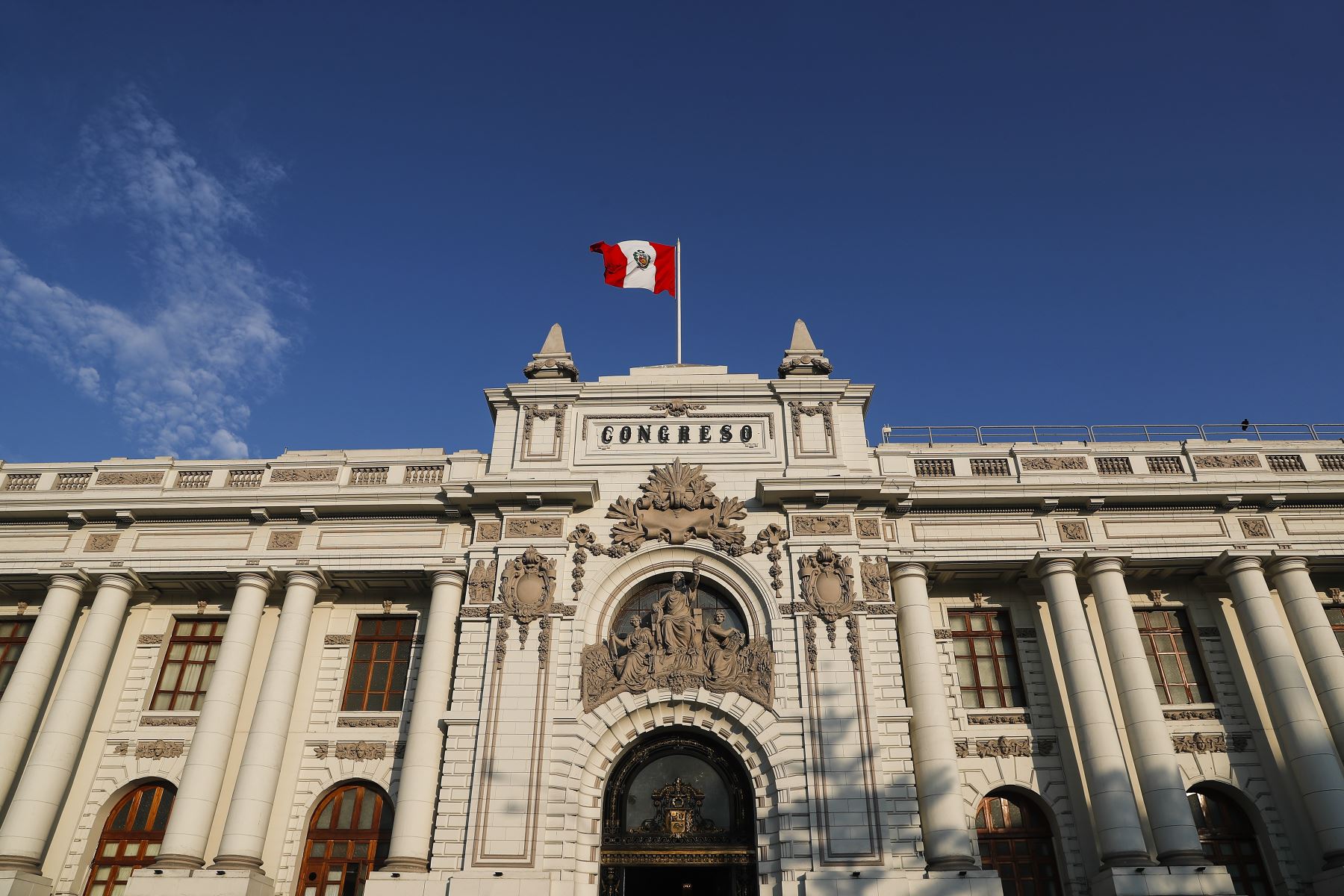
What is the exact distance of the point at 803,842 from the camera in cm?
2072

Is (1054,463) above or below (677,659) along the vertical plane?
above

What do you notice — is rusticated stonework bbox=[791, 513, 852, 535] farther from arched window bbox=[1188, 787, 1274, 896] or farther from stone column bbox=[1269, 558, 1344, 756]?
stone column bbox=[1269, 558, 1344, 756]

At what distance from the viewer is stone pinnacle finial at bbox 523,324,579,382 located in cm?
2733

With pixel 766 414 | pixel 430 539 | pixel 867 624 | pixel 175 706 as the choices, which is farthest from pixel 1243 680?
pixel 175 706

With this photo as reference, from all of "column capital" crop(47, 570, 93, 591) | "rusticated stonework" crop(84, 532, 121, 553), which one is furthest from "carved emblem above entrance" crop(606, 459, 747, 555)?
"column capital" crop(47, 570, 93, 591)

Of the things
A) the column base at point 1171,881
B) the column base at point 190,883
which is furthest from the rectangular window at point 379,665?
the column base at point 1171,881

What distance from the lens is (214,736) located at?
22.8 meters

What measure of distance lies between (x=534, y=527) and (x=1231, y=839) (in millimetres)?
19139

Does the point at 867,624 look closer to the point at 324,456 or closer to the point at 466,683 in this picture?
the point at 466,683

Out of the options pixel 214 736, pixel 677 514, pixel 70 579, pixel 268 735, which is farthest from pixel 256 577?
pixel 677 514

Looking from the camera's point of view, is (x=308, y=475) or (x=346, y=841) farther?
(x=308, y=475)

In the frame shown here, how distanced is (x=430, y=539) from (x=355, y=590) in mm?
2805

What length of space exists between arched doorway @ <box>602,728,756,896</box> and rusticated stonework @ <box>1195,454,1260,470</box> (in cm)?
1552

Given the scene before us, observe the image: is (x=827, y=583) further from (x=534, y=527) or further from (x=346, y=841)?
(x=346, y=841)
